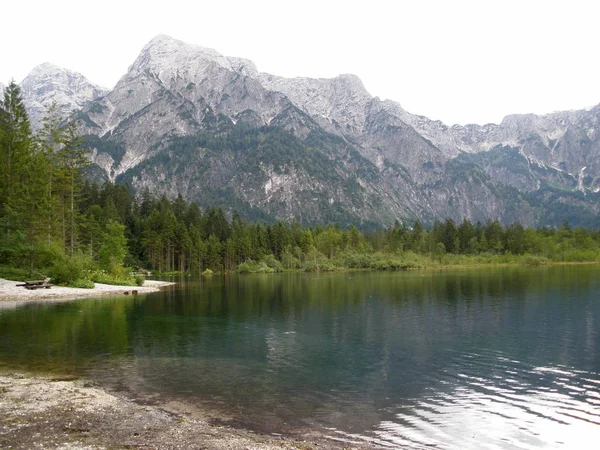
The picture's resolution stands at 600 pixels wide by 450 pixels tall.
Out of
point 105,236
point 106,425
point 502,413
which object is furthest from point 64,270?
point 502,413

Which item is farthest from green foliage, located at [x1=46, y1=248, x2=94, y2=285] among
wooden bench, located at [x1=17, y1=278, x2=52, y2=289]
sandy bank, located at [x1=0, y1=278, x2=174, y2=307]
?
wooden bench, located at [x1=17, y1=278, x2=52, y2=289]

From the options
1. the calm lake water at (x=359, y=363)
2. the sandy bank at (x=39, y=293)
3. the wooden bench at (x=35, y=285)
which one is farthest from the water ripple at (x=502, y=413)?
the wooden bench at (x=35, y=285)

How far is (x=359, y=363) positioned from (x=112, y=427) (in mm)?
16017

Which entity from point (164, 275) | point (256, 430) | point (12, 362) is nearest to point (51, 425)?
point (256, 430)

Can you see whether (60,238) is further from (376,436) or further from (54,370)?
(376,436)

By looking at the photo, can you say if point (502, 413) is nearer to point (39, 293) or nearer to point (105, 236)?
point (39, 293)

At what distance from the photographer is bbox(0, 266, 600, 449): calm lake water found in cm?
1788

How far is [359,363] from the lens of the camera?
28.3 meters

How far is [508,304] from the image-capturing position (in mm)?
56469

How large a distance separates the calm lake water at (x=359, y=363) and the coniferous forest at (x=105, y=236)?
2143 cm

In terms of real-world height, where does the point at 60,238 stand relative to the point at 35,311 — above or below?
above

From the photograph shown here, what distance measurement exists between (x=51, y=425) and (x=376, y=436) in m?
10.9

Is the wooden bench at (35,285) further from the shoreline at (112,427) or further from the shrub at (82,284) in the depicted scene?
the shoreline at (112,427)

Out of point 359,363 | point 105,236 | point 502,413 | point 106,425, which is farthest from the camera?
point 105,236
